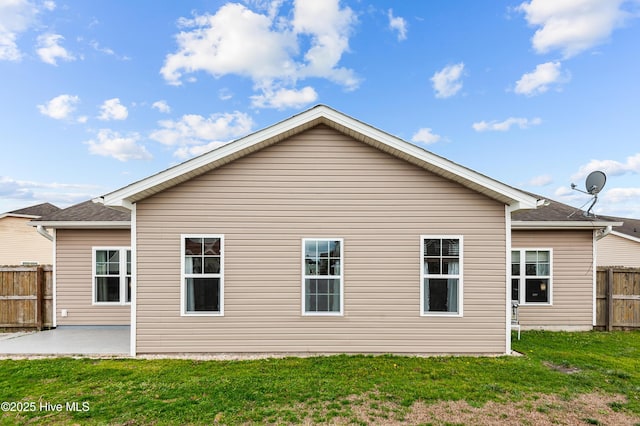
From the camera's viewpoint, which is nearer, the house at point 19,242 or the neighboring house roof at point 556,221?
the neighboring house roof at point 556,221

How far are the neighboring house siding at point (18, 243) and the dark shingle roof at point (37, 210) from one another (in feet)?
1.23

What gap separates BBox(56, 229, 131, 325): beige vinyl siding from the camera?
8.79 meters

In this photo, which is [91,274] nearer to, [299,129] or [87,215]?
[87,215]

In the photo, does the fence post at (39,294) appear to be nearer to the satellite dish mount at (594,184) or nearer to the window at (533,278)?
the window at (533,278)

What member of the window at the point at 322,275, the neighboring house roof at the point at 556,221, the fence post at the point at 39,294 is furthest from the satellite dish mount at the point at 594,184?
the fence post at the point at 39,294

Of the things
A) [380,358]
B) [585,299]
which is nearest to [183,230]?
[380,358]

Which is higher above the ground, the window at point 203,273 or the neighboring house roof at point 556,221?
the neighboring house roof at point 556,221

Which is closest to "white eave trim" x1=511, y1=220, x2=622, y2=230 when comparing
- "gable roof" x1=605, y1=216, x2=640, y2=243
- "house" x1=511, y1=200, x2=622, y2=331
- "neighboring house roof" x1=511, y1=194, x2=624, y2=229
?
"neighboring house roof" x1=511, y1=194, x2=624, y2=229

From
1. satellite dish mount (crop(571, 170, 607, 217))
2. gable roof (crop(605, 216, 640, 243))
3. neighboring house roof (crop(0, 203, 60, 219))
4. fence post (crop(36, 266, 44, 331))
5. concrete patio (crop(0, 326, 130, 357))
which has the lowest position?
concrete patio (crop(0, 326, 130, 357))

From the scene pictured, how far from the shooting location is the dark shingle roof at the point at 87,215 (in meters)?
8.70

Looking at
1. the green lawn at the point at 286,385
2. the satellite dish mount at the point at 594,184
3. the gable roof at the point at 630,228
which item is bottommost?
the green lawn at the point at 286,385

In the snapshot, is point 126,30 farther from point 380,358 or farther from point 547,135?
point 547,135

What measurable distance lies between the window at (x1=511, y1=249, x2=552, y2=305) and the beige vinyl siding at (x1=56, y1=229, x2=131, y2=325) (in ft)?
34.2

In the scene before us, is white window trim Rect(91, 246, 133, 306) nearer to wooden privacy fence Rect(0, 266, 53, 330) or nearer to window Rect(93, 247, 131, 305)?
window Rect(93, 247, 131, 305)
